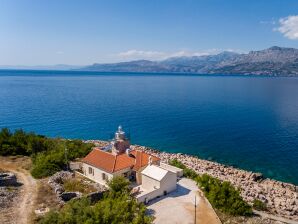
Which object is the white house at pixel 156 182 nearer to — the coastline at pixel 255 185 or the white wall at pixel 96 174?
the white wall at pixel 96 174

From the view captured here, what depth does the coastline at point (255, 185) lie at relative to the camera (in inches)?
1463

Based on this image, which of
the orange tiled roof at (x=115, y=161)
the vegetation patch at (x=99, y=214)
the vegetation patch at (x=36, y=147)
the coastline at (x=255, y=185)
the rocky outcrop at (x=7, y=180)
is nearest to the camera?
the vegetation patch at (x=99, y=214)

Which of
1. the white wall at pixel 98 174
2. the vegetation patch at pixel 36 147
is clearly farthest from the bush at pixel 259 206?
the vegetation patch at pixel 36 147

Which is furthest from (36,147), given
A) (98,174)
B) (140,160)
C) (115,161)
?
(140,160)

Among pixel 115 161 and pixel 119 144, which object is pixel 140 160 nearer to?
pixel 115 161

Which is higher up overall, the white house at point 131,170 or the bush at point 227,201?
the white house at point 131,170

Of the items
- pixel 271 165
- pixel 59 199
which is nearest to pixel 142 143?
pixel 271 165

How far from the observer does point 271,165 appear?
56.5 meters

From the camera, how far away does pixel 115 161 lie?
36031mm

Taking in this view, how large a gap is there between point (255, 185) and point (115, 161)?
78.0ft

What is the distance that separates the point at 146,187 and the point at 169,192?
2.83m

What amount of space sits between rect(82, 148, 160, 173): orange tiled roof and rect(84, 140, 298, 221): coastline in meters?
14.5

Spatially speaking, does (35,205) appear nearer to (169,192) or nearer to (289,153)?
(169,192)

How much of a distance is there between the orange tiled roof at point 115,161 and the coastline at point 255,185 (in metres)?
14.5
